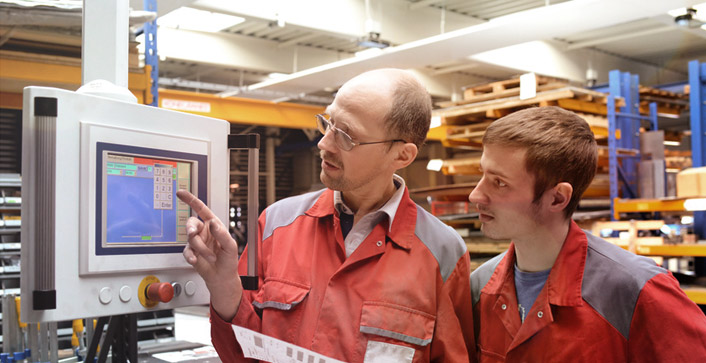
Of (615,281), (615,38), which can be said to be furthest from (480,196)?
(615,38)

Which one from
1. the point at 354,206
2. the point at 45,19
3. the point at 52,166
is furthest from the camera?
the point at 45,19

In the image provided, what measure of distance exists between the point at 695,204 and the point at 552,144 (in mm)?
5032

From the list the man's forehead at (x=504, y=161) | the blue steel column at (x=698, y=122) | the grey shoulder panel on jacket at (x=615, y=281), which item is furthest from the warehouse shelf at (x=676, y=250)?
the man's forehead at (x=504, y=161)

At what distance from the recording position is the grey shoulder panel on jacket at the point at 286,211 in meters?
2.01

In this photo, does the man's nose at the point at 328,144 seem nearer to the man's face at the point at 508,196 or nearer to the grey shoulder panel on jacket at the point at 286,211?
the grey shoulder panel on jacket at the point at 286,211

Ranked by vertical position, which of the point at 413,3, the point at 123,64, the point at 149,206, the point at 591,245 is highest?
the point at 413,3

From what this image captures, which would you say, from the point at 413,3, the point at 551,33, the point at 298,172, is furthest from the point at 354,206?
the point at 298,172

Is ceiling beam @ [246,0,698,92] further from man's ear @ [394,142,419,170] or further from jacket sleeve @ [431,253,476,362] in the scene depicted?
jacket sleeve @ [431,253,476,362]

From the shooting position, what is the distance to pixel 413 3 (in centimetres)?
966

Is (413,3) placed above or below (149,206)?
above

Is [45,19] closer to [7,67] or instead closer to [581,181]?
[7,67]

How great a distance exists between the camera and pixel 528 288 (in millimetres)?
1897

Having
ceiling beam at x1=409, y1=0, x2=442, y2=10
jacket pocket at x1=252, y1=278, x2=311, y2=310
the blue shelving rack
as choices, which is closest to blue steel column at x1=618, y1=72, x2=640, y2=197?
the blue shelving rack

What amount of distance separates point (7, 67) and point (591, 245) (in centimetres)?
457
